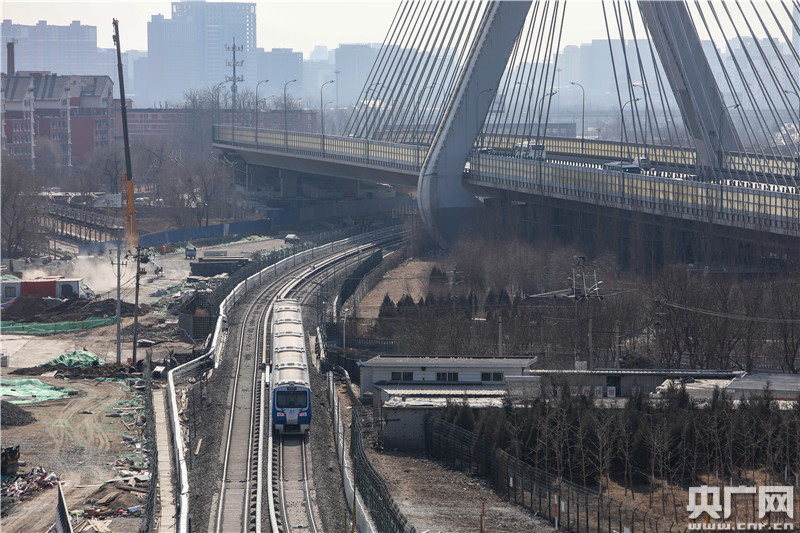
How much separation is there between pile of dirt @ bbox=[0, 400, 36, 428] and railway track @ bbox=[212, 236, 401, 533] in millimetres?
5462

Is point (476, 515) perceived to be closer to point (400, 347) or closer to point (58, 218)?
point (400, 347)

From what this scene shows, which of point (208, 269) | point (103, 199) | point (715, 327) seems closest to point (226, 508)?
point (715, 327)

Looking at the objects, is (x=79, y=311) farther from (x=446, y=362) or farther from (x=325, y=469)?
(x=325, y=469)

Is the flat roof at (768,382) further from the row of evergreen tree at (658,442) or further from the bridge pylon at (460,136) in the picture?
the bridge pylon at (460,136)

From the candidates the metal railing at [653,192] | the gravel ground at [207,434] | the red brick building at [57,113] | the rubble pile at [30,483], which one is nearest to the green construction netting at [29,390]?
the gravel ground at [207,434]

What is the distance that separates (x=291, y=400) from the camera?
1138 inches

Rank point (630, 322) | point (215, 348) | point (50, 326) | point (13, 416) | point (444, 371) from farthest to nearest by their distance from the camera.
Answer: point (50, 326), point (630, 322), point (215, 348), point (444, 371), point (13, 416)

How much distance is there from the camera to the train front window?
28844mm

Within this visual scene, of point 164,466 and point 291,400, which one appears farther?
point 291,400

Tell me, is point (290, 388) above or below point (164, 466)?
above

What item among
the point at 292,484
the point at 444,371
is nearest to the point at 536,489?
the point at 292,484

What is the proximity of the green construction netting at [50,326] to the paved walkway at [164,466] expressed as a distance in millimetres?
12691

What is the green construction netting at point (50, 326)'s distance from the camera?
148ft

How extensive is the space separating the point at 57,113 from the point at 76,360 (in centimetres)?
8189
